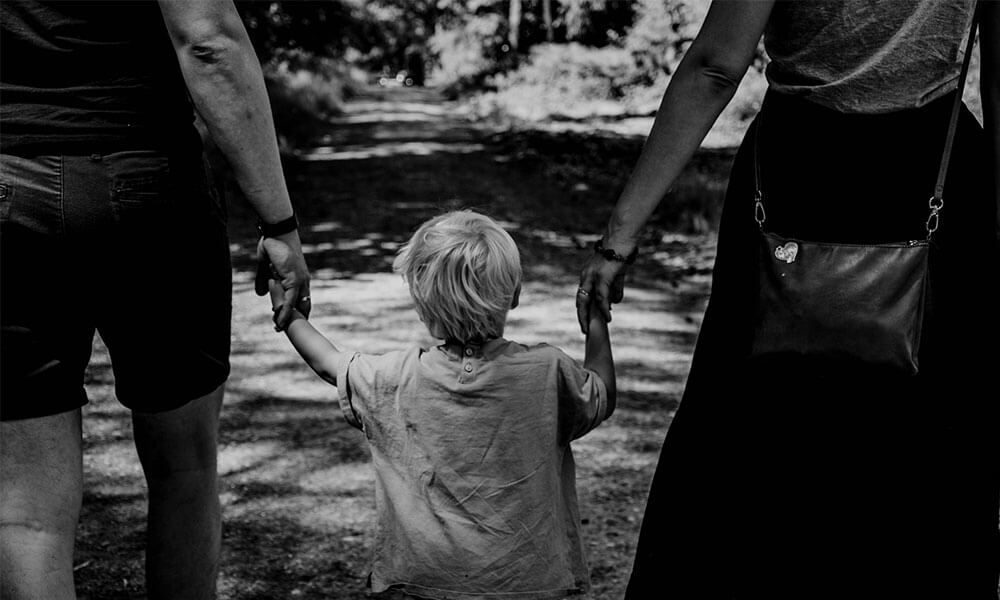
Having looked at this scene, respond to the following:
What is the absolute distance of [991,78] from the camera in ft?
7.55

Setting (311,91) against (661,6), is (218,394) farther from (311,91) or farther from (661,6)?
(311,91)

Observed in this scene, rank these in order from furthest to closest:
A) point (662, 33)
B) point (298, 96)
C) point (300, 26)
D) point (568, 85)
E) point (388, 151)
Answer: point (568, 85)
point (298, 96)
point (388, 151)
point (662, 33)
point (300, 26)

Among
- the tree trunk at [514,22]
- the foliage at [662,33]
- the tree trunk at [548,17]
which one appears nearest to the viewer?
the foliage at [662,33]

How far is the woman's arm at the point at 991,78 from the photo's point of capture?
2229mm

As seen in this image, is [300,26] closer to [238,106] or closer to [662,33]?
[662,33]

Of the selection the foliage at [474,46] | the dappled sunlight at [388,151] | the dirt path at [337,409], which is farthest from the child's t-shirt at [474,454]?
the foliage at [474,46]

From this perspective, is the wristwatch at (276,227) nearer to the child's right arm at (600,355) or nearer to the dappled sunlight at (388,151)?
the child's right arm at (600,355)

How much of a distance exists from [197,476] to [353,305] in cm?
478

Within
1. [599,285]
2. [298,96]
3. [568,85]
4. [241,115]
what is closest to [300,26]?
[298,96]

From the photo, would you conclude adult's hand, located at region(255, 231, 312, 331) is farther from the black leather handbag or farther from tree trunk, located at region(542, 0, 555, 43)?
tree trunk, located at region(542, 0, 555, 43)

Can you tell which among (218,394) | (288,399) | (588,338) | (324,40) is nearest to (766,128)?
(588,338)

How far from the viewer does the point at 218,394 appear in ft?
8.31

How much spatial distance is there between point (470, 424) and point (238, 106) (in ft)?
2.61

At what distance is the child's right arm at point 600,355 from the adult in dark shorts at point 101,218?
2.46 feet
